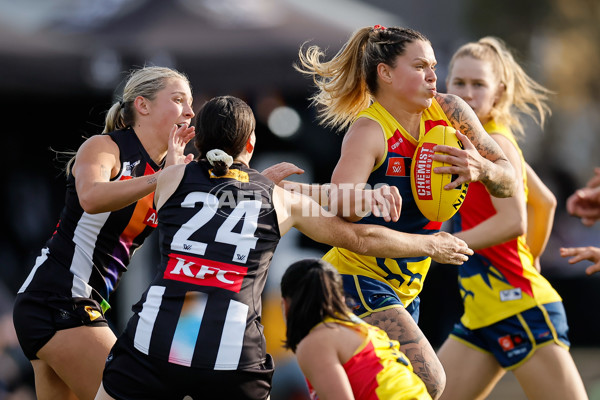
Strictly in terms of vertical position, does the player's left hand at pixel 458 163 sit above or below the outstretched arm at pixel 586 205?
above

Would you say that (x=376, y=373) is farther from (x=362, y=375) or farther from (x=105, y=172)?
(x=105, y=172)

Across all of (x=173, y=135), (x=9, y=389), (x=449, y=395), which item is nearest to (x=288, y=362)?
(x=9, y=389)

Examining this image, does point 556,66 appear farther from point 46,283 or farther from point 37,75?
point 46,283

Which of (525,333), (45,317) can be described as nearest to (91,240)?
(45,317)

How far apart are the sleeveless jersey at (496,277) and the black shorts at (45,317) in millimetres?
2425

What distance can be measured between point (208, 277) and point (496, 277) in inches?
96.4

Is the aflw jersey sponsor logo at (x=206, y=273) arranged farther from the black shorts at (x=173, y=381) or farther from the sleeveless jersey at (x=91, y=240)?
the sleeveless jersey at (x=91, y=240)

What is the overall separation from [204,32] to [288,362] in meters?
3.75

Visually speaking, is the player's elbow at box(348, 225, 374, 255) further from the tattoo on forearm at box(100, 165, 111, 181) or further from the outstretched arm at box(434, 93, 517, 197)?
the tattoo on forearm at box(100, 165, 111, 181)

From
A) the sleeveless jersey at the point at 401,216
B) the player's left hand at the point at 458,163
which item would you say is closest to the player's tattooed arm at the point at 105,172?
the sleeveless jersey at the point at 401,216

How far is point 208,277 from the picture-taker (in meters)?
3.55

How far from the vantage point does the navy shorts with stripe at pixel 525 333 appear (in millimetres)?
5070

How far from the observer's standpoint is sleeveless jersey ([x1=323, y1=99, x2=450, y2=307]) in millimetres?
4293

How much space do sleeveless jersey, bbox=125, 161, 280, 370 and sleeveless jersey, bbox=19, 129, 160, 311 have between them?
90cm
